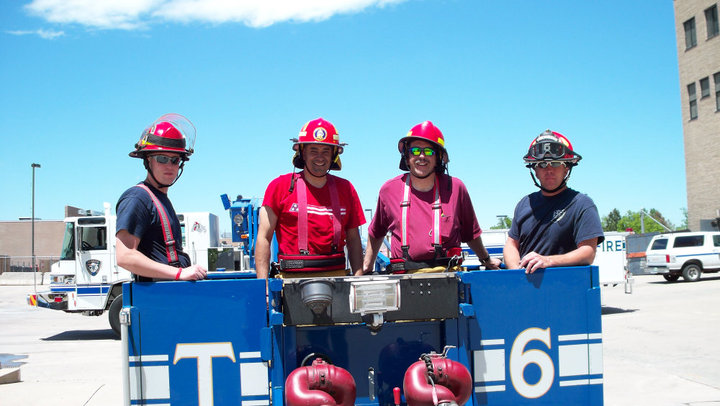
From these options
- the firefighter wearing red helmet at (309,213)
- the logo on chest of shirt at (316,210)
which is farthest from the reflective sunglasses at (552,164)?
the logo on chest of shirt at (316,210)

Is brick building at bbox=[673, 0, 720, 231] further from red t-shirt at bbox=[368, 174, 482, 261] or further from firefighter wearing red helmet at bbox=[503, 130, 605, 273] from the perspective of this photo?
red t-shirt at bbox=[368, 174, 482, 261]

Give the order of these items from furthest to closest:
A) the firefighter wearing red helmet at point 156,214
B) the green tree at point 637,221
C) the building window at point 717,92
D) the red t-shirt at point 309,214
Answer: the green tree at point 637,221, the building window at point 717,92, the red t-shirt at point 309,214, the firefighter wearing red helmet at point 156,214

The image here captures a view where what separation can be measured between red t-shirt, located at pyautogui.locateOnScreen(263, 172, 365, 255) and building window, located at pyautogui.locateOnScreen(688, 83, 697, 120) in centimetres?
3686

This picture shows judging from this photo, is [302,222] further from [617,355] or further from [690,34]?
[690,34]

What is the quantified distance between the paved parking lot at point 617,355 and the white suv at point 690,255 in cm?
572

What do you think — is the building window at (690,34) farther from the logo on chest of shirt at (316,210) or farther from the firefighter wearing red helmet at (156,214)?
the firefighter wearing red helmet at (156,214)

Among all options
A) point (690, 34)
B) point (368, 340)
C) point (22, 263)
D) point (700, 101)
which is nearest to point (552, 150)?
point (368, 340)

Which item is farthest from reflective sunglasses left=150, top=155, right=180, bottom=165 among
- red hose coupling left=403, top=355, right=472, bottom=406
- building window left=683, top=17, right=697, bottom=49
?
building window left=683, top=17, right=697, bottom=49

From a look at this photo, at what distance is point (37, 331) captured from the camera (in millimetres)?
14547

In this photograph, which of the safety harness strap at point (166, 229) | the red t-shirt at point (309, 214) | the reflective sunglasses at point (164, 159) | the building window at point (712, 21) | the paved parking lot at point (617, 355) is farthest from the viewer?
the building window at point (712, 21)

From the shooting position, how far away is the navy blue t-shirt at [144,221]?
11.3ft

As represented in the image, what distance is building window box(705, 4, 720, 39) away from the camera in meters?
32.8

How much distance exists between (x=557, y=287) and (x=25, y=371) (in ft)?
28.5

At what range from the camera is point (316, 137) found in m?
3.98
